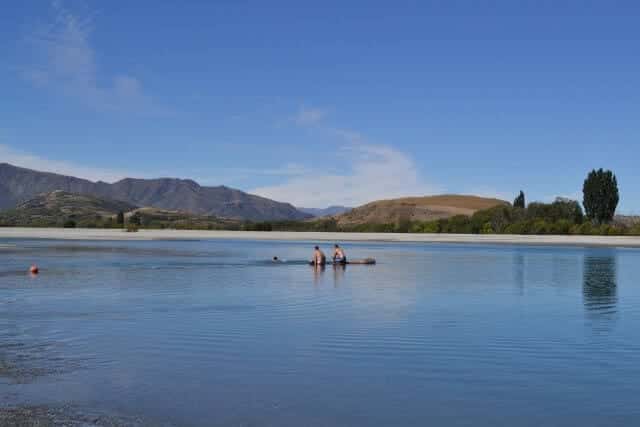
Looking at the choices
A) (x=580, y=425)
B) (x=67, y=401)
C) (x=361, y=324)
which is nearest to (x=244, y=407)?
(x=67, y=401)

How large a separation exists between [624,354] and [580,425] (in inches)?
216

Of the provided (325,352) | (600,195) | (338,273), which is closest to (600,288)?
(338,273)

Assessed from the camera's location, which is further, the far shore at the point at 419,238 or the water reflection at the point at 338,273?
the far shore at the point at 419,238

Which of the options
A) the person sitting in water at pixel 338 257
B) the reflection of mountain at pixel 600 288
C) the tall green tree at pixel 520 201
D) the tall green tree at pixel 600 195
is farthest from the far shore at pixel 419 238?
the person sitting in water at pixel 338 257

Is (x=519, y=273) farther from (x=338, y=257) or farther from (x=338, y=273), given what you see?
(x=338, y=257)

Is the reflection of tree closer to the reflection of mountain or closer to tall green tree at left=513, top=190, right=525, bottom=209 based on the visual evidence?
the reflection of mountain

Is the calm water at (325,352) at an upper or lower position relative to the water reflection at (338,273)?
lower

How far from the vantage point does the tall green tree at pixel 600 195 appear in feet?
323

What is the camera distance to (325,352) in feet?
46.6

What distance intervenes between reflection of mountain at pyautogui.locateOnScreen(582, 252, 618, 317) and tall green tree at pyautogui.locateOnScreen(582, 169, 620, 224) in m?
59.5

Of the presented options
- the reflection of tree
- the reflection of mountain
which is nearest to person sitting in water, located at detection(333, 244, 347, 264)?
the reflection of tree

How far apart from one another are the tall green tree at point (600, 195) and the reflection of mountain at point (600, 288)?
5951cm

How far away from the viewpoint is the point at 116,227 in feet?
396

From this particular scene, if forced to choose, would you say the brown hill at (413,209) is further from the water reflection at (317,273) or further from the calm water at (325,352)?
the calm water at (325,352)
